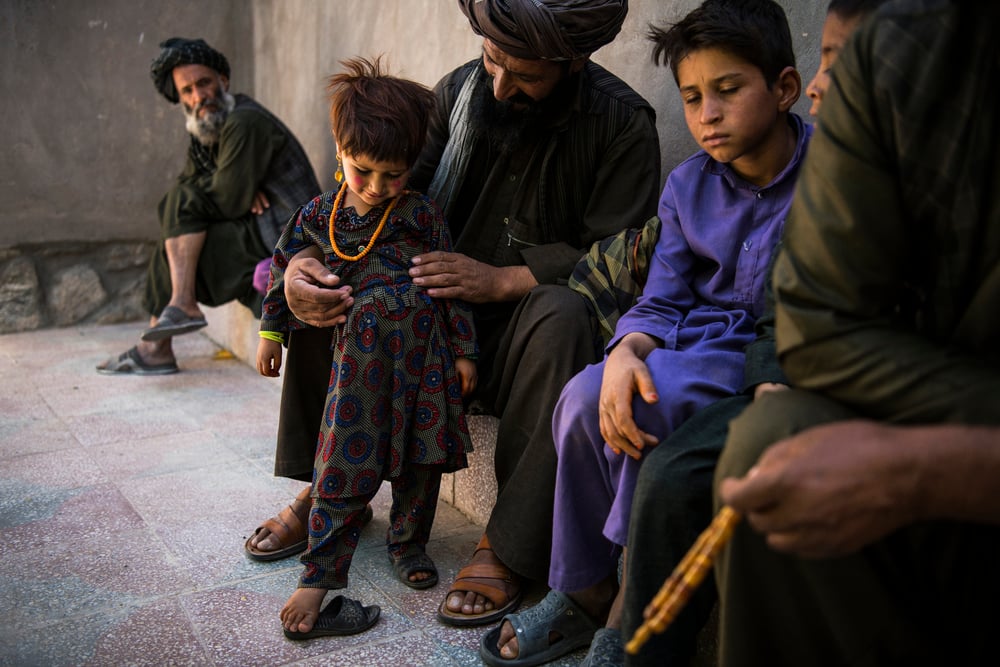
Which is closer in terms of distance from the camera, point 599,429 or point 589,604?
point 599,429

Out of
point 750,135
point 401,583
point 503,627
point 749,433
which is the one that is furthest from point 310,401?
point 749,433

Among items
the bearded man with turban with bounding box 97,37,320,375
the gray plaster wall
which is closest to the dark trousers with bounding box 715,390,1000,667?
the bearded man with turban with bounding box 97,37,320,375

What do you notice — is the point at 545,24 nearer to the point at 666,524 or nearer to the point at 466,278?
the point at 466,278

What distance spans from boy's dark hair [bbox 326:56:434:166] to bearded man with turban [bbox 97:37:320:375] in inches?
93.0

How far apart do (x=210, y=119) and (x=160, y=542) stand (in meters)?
2.65

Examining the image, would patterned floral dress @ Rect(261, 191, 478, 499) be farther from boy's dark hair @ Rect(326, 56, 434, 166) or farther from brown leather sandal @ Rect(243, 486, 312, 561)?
brown leather sandal @ Rect(243, 486, 312, 561)

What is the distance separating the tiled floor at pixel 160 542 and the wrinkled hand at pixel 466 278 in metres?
0.86

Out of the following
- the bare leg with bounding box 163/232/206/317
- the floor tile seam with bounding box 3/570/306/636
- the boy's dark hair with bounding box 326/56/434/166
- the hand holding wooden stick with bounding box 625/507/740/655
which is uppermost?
the boy's dark hair with bounding box 326/56/434/166

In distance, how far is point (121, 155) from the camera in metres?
6.32

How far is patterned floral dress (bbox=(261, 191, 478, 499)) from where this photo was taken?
2562 millimetres

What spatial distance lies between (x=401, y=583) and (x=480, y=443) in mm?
563

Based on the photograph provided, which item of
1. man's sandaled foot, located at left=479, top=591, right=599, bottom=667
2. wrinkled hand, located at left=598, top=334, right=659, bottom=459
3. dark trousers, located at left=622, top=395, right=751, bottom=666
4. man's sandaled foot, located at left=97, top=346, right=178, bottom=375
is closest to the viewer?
dark trousers, located at left=622, top=395, right=751, bottom=666

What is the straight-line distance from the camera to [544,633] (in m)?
2.39

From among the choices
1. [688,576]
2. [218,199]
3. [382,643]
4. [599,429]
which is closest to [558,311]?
[599,429]
